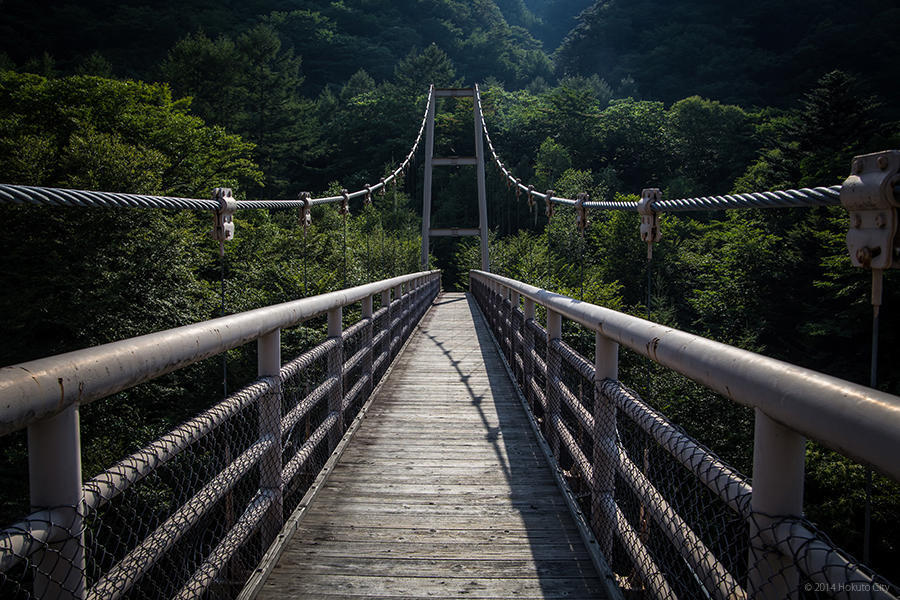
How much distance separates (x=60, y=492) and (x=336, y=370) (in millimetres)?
2035

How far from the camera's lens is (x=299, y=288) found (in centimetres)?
1581

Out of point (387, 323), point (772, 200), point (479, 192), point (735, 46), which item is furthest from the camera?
point (735, 46)

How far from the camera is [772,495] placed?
0.99 meters

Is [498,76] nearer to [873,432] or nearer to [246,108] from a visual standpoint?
[246,108]

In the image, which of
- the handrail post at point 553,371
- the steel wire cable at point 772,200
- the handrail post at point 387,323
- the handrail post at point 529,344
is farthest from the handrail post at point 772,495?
the handrail post at point 387,323

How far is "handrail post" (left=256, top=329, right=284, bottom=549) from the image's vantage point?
1939mm

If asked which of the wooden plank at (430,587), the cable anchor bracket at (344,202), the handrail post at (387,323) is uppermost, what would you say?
the cable anchor bracket at (344,202)

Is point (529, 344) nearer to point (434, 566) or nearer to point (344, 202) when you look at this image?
point (434, 566)

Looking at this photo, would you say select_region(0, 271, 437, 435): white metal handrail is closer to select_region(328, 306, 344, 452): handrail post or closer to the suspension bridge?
the suspension bridge

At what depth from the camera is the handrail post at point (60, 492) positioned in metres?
0.94

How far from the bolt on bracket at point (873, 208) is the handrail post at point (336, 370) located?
217cm

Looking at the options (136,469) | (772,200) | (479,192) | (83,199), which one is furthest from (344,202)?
(479,192)

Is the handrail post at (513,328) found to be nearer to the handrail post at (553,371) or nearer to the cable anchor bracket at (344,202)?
the cable anchor bracket at (344,202)

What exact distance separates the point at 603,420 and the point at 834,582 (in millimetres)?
1094
